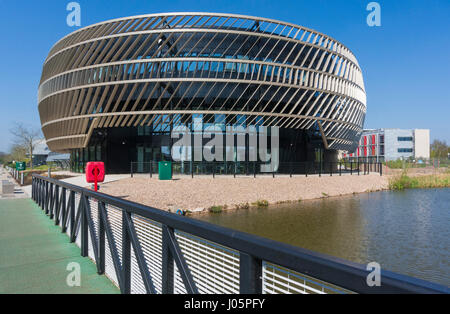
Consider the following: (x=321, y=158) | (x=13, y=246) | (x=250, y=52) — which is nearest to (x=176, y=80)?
(x=250, y=52)

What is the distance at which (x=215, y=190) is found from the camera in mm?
22797

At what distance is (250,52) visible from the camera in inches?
1252

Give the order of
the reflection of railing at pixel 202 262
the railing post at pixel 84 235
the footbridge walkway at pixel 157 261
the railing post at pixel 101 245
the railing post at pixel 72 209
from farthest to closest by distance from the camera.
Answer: the railing post at pixel 72 209 < the railing post at pixel 84 235 < the railing post at pixel 101 245 < the footbridge walkway at pixel 157 261 < the reflection of railing at pixel 202 262

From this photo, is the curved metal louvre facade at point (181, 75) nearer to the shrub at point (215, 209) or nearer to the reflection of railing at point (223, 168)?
the reflection of railing at point (223, 168)

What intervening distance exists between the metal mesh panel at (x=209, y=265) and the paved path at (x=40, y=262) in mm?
2067

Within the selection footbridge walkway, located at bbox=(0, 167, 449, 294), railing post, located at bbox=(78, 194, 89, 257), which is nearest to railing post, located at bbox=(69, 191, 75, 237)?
footbridge walkway, located at bbox=(0, 167, 449, 294)

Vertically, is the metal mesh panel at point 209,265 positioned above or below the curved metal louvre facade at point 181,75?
below

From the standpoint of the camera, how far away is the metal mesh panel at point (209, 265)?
7.73 ft

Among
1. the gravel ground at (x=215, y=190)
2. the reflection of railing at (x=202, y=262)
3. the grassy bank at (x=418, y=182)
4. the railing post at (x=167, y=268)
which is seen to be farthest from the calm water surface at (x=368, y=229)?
the grassy bank at (x=418, y=182)

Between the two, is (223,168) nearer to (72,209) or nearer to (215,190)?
(215,190)

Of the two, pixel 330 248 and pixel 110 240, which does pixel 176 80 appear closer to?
pixel 330 248

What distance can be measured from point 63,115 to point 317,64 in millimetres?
28712
